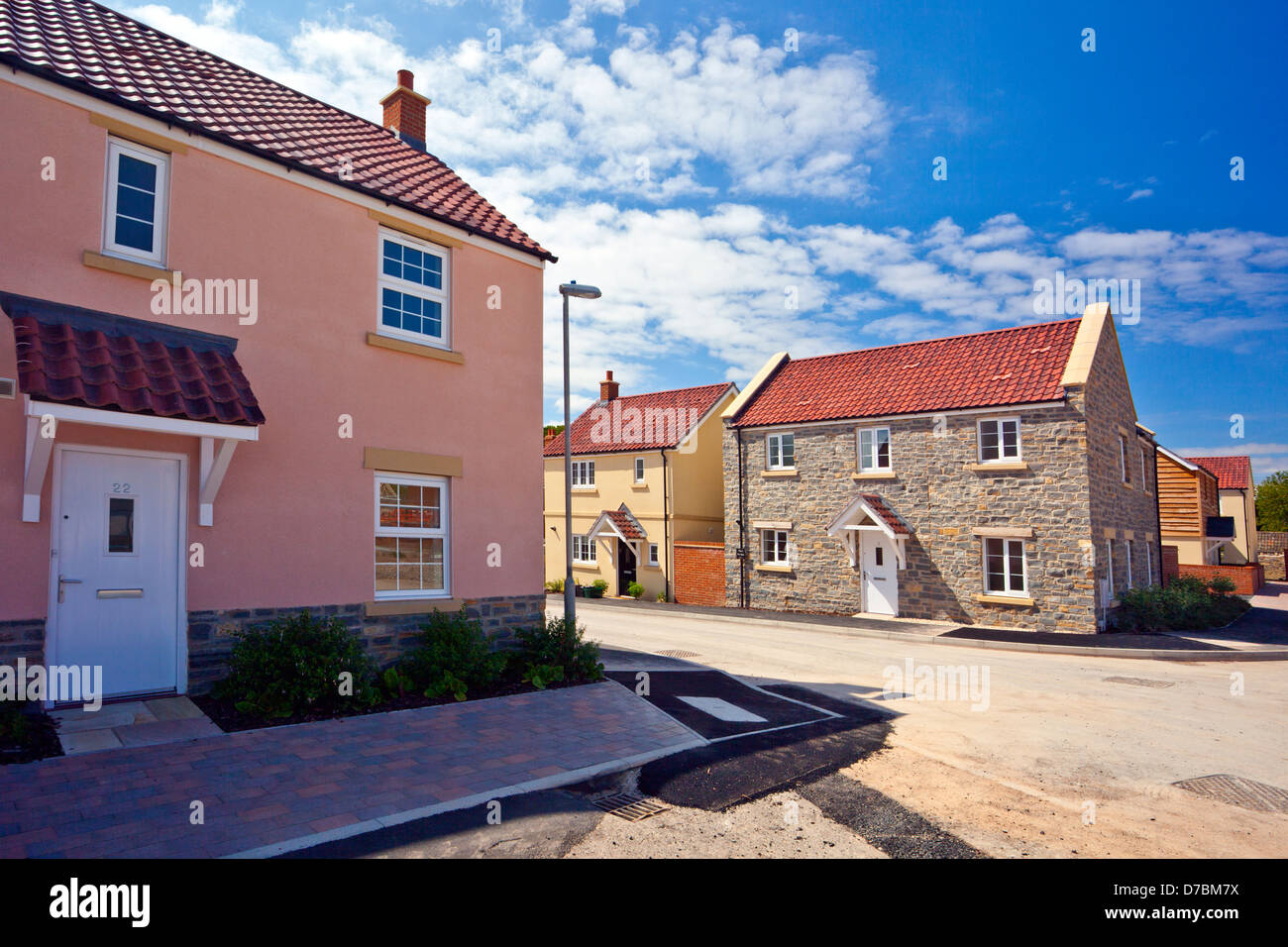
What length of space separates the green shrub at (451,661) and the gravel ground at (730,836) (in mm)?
4203

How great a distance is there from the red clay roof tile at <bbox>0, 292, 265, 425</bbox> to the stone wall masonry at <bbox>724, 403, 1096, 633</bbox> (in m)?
18.8

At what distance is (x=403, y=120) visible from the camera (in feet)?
46.5

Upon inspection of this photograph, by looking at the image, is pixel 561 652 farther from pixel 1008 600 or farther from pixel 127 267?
pixel 1008 600

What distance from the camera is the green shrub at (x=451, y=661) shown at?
9336mm

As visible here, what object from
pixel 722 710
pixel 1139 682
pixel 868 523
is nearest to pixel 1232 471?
pixel 868 523

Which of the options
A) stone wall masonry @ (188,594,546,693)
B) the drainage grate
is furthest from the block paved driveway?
stone wall masonry @ (188,594,546,693)

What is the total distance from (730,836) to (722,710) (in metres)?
4.32

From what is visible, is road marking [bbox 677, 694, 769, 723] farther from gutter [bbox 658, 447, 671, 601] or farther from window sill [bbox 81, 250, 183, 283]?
gutter [bbox 658, 447, 671, 601]

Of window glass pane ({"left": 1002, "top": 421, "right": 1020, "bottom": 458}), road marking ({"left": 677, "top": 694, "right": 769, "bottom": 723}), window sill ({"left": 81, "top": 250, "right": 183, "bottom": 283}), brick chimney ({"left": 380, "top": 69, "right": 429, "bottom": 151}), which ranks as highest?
brick chimney ({"left": 380, "top": 69, "right": 429, "bottom": 151})

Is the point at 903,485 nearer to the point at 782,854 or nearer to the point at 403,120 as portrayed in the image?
the point at 403,120

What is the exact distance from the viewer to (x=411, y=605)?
10039 mm

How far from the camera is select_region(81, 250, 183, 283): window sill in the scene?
25.0 ft
